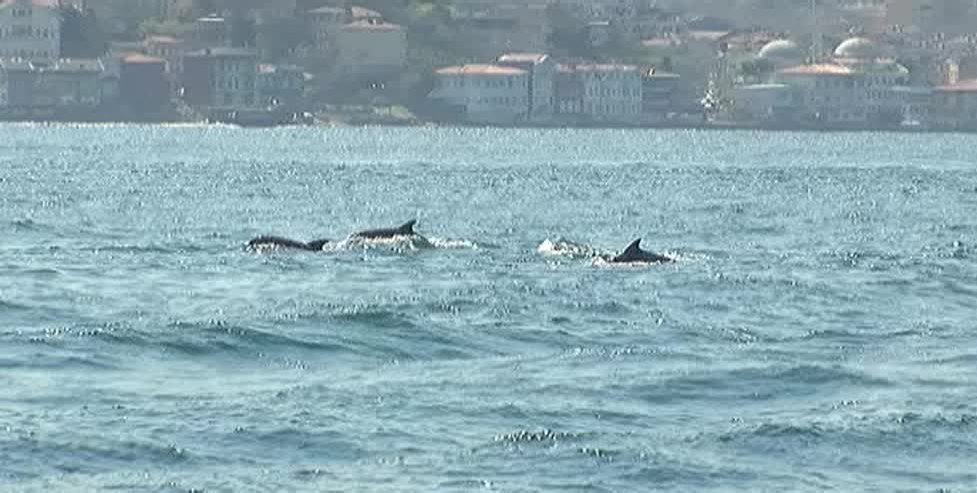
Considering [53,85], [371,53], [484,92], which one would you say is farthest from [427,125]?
[53,85]

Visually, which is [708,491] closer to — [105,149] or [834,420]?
[834,420]

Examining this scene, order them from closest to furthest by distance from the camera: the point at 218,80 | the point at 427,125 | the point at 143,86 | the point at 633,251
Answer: the point at 633,251
the point at 143,86
the point at 218,80
the point at 427,125

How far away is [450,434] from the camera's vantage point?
25109 mm

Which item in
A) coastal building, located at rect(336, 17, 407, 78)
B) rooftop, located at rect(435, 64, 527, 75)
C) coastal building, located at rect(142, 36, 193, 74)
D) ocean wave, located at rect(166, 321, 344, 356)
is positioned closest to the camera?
ocean wave, located at rect(166, 321, 344, 356)

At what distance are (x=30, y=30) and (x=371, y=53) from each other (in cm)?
2069

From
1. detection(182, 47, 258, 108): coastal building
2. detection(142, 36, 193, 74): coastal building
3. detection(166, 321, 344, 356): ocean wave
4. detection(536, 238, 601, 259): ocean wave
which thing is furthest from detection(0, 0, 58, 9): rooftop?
detection(166, 321, 344, 356): ocean wave

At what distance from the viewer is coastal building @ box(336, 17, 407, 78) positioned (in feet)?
633

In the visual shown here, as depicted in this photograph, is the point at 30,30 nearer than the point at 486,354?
No

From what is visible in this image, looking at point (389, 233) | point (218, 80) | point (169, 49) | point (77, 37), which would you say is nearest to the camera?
point (389, 233)

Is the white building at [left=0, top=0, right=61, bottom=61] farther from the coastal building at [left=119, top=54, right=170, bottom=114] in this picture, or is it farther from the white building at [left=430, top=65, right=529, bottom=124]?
the white building at [left=430, top=65, right=529, bottom=124]

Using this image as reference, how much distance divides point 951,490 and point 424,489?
3826mm

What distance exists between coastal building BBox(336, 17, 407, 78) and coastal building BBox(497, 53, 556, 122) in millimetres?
7214

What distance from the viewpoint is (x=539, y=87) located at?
19575cm

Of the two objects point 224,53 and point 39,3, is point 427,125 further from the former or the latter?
point 39,3
